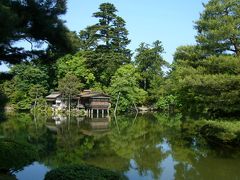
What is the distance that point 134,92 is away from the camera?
4681 cm

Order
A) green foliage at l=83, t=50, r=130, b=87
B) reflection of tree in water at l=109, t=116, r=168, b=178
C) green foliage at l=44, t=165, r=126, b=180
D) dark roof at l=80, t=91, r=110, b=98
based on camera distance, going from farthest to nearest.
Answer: green foliage at l=83, t=50, r=130, b=87
dark roof at l=80, t=91, r=110, b=98
reflection of tree in water at l=109, t=116, r=168, b=178
green foliage at l=44, t=165, r=126, b=180

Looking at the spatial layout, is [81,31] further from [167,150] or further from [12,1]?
[12,1]

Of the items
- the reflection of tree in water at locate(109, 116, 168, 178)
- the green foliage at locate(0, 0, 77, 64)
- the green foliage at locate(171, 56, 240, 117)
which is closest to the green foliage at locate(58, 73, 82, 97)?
the reflection of tree in water at locate(109, 116, 168, 178)

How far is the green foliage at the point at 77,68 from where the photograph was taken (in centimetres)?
4747

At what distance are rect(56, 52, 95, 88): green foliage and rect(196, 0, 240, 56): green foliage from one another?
1165 inches

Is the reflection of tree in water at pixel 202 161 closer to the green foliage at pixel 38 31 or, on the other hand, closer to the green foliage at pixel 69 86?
the green foliage at pixel 38 31

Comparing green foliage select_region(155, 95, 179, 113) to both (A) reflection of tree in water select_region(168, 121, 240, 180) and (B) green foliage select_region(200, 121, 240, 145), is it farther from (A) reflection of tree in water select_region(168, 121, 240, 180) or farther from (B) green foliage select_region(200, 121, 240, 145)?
(B) green foliage select_region(200, 121, 240, 145)

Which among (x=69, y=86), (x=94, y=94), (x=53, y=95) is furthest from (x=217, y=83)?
(x=53, y=95)

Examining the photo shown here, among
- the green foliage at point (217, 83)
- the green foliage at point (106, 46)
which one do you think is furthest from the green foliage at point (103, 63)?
the green foliage at point (217, 83)

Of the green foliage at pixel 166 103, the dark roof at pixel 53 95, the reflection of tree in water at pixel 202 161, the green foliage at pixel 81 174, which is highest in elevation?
the dark roof at pixel 53 95

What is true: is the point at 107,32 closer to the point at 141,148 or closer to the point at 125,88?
the point at 125,88

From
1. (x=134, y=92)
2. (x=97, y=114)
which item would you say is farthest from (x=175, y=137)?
(x=134, y=92)

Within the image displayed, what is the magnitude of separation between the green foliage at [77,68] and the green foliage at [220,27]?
1165 inches

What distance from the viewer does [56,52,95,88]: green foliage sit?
1869 inches
